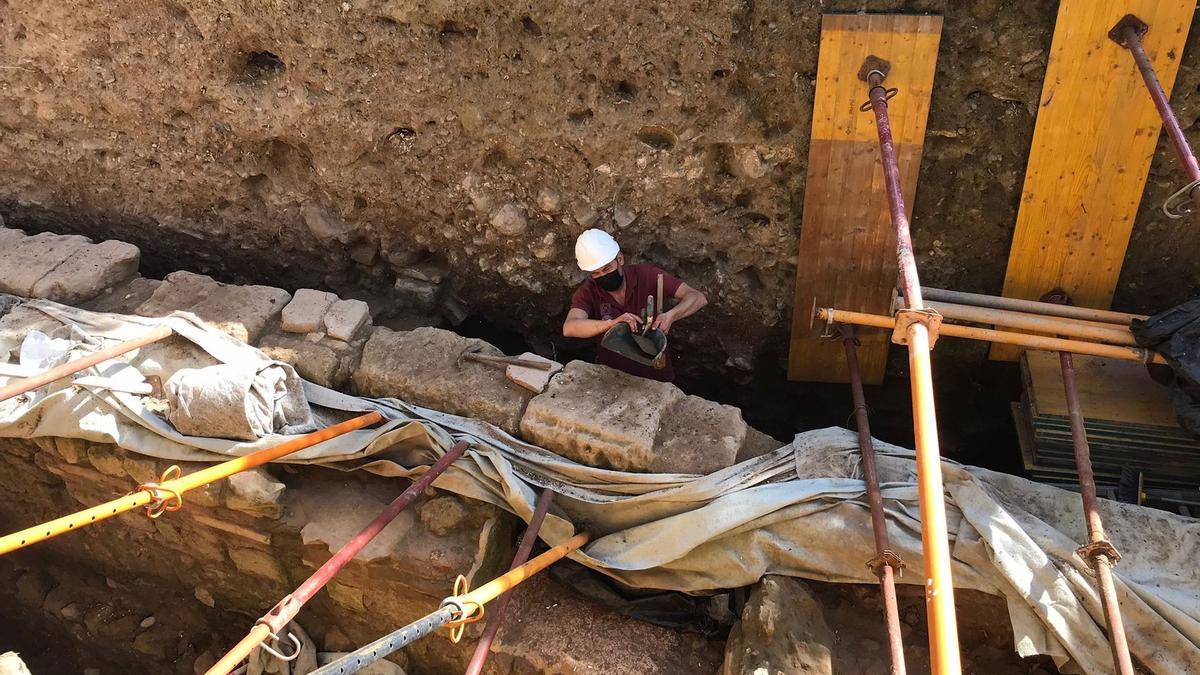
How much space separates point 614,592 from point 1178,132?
2.92m

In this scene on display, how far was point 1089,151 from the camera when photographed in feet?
13.2

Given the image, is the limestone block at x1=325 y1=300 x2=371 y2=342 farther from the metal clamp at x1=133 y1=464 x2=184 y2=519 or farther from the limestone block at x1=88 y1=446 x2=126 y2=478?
the metal clamp at x1=133 y1=464 x2=184 y2=519

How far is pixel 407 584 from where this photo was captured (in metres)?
3.89

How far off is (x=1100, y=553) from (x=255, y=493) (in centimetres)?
346

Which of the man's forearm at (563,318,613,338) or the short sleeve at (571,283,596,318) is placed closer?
the man's forearm at (563,318,613,338)

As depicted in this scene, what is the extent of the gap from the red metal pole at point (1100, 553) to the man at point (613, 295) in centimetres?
180

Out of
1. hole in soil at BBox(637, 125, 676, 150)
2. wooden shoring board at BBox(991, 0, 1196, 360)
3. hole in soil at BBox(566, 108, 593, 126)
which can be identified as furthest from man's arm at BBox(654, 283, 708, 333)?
wooden shoring board at BBox(991, 0, 1196, 360)

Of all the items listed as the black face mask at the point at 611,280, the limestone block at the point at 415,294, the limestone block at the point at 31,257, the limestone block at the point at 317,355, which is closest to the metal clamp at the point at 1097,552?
the black face mask at the point at 611,280

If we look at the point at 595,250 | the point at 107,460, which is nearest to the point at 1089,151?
the point at 595,250

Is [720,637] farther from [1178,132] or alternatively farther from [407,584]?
[1178,132]

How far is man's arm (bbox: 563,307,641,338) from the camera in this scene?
4188 mm

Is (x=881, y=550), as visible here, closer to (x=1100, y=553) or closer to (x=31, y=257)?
(x=1100, y=553)

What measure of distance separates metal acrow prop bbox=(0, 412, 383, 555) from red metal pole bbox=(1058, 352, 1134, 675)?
304 cm

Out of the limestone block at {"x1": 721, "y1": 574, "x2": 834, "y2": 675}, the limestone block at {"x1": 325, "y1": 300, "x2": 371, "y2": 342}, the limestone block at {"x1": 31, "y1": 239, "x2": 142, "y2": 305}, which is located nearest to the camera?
the limestone block at {"x1": 721, "y1": 574, "x2": 834, "y2": 675}
